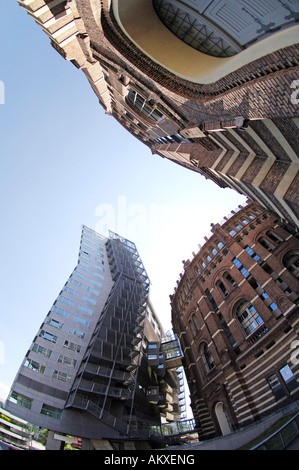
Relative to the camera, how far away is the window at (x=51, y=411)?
2275 cm

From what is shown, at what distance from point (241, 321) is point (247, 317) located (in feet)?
2.80

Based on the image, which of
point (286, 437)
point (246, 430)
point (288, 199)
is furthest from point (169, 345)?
point (288, 199)

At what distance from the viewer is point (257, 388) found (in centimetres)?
1777

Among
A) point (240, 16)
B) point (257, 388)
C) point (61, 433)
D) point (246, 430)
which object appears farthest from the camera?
point (61, 433)

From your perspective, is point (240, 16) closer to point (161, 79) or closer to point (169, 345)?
point (161, 79)

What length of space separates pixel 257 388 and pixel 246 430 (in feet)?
12.2

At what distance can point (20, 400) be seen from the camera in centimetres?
2245

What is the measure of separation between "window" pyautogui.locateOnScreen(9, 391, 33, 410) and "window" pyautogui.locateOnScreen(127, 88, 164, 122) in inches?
1114

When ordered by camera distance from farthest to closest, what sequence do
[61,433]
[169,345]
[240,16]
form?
[169,345] < [61,433] < [240,16]

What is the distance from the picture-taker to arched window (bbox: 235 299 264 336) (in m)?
20.2

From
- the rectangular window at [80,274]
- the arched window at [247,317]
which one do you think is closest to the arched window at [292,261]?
the arched window at [247,317]

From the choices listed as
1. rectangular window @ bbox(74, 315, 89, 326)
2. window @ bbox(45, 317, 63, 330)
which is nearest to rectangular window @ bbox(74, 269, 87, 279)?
rectangular window @ bbox(74, 315, 89, 326)

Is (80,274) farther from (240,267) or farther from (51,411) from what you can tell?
(240,267)

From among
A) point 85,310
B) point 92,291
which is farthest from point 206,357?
point 92,291
